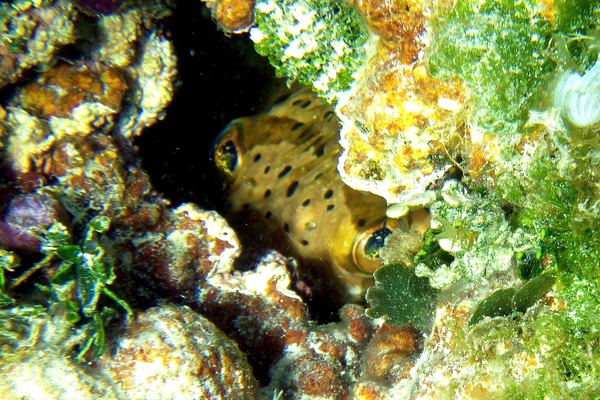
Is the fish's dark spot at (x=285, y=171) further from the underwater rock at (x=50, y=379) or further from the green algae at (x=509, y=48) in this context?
the underwater rock at (x=50, y=379)

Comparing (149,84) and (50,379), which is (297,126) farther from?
(50,379)

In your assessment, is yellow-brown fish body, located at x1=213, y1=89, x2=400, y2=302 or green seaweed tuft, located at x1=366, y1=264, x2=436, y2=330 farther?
yellow-brown fish body, located at x1=213, y1=89, x2=400, y2=302

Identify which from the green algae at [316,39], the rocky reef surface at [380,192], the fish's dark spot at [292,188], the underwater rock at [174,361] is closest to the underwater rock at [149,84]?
the rocky reef surface at [380,192]

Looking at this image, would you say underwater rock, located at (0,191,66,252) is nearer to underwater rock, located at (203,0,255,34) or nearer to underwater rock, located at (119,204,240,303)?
underwater rock, located at (119,204,240,303)

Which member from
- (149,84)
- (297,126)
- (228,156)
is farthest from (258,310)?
(297,126)

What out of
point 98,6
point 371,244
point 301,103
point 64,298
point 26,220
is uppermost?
point 301,103

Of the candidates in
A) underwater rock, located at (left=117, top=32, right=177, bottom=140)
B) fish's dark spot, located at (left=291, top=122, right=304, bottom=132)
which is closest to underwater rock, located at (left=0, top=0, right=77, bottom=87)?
underwater rock, located at (left=117, top=32, right=177, bottom=140)
